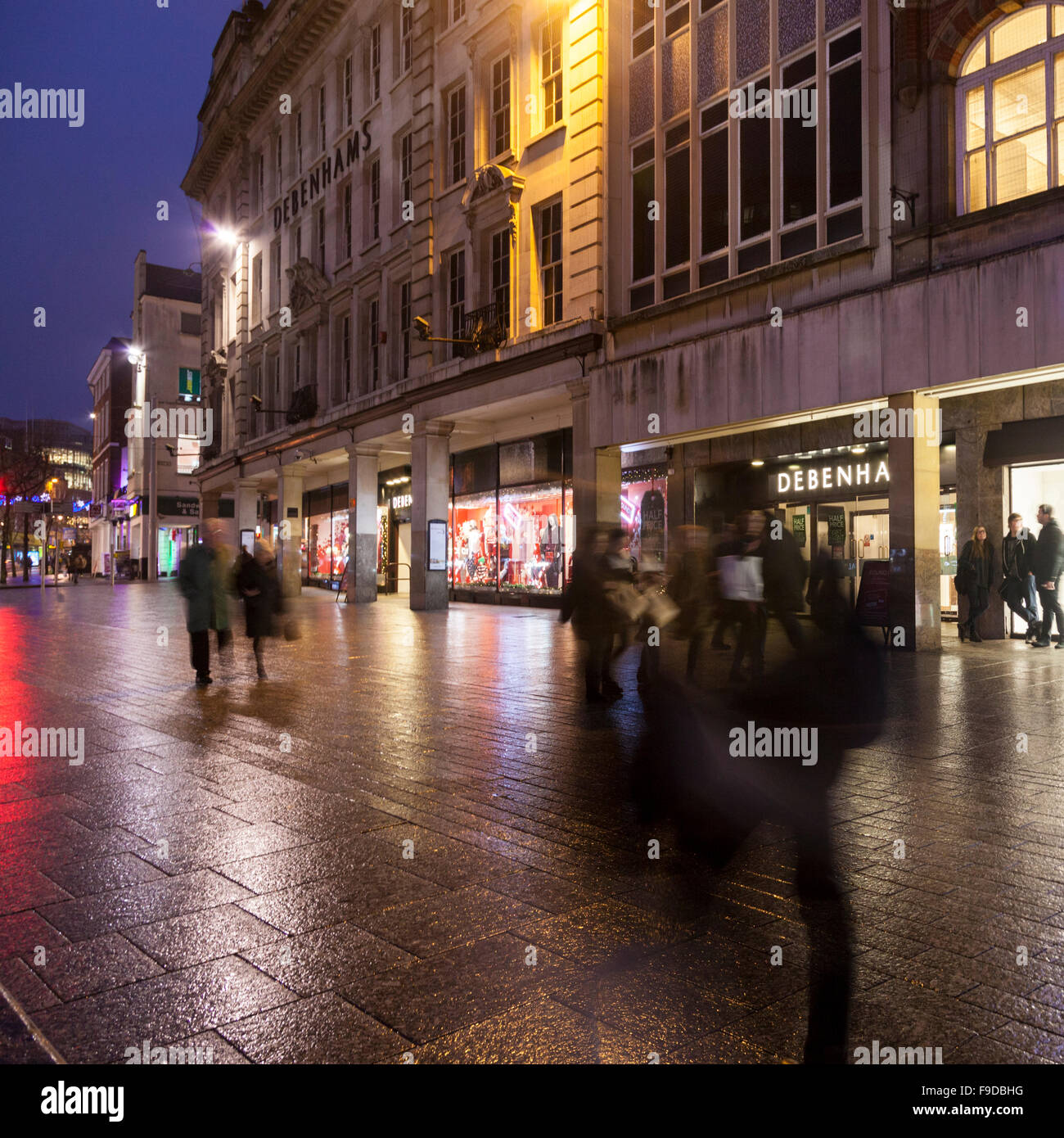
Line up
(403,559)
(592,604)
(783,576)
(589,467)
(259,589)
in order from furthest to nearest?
(403,559) → (589,467) → (259,589) → (592,604) → (783,576)

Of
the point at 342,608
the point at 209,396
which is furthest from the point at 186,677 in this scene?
the point at 209,396

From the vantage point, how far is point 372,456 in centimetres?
2919

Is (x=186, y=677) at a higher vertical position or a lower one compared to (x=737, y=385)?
lower

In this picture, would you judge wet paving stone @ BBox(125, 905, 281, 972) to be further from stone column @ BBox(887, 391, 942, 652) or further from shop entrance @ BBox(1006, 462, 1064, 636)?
shop entrance @ BBox(1006, 462, 1064, 636)

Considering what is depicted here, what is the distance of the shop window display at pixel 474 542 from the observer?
2761cm

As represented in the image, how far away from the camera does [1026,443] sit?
15164 mm

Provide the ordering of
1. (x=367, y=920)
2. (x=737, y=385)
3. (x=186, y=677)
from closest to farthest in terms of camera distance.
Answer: (x=367, y=920)
(x=186, y=677)
(x=737, y=385)

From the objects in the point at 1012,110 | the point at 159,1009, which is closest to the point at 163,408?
the point at 1012,110

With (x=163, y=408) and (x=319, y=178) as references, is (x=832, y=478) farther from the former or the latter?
(x=163, y=408)

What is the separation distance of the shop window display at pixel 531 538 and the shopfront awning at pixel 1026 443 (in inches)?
433

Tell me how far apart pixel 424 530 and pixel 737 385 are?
35.3ft

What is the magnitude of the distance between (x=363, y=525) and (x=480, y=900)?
82.7ft

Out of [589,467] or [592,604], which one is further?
[589,467]

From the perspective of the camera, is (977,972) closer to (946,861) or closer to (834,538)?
(946,861)
